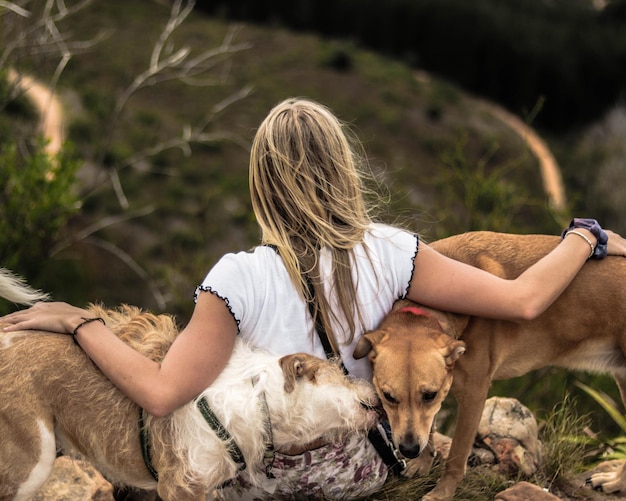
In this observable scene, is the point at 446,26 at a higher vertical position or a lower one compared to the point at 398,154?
higher

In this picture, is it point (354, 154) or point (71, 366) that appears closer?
point (71, 366)

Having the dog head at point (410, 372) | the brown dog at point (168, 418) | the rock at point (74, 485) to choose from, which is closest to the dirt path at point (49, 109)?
the rock at point (74, 485)

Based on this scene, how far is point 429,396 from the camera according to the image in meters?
3.09

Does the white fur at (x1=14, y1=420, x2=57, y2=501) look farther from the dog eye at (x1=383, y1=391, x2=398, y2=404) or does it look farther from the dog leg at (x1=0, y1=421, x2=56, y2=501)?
the dog eye at (x1=383, y1=391, x2=398, y2=404)

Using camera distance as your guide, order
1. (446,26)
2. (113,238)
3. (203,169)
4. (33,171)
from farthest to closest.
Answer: (446,26), (203,169), (113,238), (33,171)

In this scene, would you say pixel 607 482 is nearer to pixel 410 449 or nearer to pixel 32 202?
pixel 410 449

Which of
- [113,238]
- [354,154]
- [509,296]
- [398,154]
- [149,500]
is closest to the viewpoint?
[509,296]

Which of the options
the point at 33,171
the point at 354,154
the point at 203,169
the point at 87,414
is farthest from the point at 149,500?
the point at 203,169

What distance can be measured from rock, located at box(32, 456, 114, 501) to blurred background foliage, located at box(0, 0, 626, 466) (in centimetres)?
727

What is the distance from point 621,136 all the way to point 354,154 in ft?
62.7

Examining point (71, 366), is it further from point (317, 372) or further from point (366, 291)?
point (366, 291)

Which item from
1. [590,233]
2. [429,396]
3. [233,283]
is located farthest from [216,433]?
[590,233]

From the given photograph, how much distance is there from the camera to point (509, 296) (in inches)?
122

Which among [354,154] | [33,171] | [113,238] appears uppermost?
[354,154]
